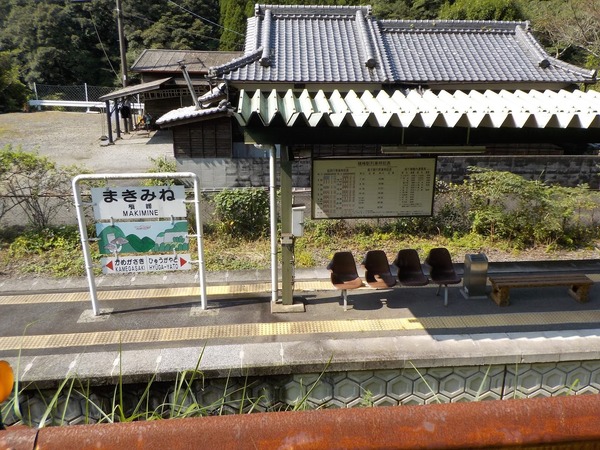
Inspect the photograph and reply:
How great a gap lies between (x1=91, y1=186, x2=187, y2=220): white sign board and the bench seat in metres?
4.31

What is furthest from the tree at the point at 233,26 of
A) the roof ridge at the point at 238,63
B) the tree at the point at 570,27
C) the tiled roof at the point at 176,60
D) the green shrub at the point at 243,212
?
the green shrub at the point at 243,212

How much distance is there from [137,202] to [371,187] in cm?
309

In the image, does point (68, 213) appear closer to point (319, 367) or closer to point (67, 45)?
point (319, 367)

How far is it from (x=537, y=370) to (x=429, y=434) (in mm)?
4344

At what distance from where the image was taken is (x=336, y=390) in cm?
451

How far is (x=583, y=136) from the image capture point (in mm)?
5156

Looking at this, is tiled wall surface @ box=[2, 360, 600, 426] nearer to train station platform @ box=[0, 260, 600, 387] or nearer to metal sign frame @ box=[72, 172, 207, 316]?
train station platform @ box=[0, 260, 600, 387]

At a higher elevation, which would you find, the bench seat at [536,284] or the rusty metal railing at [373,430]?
the rusty metal railing at [373,430]

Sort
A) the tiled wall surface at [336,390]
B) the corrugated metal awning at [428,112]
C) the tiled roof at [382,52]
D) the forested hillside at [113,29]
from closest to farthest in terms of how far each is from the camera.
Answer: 1. the tiled wall surface at [336,390]
2. the corrugated metal awning at [428,112]
3. the tiled roof at [382,52]
4. the forested hillside at [113,29]

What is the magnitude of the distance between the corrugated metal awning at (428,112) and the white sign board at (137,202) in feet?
4.86

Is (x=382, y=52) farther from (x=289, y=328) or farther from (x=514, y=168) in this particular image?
(x=289, y=328)

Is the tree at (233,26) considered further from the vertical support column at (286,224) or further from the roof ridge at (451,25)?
the vertical support column at (286,224)

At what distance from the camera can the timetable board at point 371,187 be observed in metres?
6.29

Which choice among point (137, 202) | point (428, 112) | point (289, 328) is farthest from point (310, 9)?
point (289, 328)
